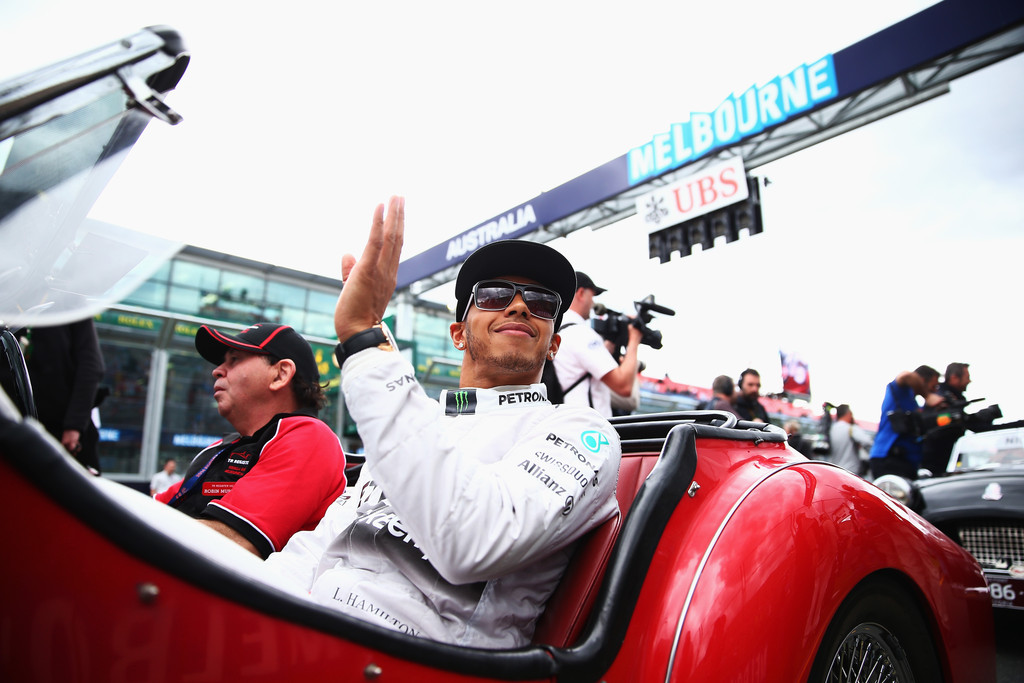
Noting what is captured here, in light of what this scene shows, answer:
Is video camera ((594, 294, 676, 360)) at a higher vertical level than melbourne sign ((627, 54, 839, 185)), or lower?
lower

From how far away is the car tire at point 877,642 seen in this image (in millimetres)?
1268

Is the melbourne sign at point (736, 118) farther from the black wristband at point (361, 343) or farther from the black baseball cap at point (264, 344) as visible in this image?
the black wristband at point (361, 343)

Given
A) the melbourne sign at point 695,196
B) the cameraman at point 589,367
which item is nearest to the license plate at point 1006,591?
the cameraman at point 589,367

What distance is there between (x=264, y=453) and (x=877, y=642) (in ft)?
5.74

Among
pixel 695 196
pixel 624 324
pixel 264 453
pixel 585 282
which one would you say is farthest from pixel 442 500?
pixel 695 196

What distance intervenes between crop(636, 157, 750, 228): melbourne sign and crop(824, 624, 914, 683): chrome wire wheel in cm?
799

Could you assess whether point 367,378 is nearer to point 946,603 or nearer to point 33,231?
point 33,231

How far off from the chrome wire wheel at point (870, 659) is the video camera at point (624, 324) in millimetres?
2456

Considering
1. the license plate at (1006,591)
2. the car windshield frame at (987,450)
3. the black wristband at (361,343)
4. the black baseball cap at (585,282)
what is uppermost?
the black baseball cap at (585,282)

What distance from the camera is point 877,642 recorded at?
1.41 m

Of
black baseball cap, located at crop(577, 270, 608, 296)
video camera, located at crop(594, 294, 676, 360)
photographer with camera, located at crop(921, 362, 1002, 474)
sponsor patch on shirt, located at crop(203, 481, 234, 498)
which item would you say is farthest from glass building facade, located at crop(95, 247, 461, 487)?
photographer with camera, located at crop(921, 362, 1002, 474)

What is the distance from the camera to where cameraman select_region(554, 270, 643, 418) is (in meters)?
3.42

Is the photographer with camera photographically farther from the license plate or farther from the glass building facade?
the glass building facade

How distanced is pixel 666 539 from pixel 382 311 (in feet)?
2.44
